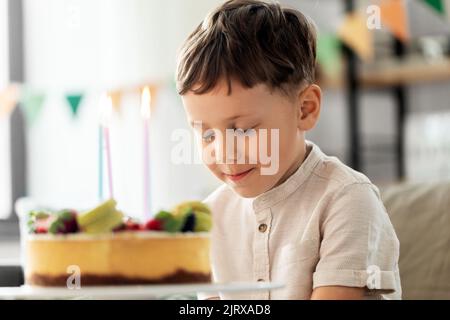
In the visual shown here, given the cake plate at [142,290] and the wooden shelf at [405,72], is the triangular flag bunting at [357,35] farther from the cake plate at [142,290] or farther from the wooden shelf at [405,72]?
the cake plate at [142,290]

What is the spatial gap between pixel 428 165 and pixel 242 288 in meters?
2.21

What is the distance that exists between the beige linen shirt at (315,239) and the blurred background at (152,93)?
1.24 ft

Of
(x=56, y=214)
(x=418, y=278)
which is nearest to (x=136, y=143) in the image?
(x=418, y=278)

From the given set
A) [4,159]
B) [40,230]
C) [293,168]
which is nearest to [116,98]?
[4,159]

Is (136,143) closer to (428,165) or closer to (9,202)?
(9,202)

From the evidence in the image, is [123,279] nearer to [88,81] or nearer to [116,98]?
[116,98]

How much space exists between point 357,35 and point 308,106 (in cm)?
169

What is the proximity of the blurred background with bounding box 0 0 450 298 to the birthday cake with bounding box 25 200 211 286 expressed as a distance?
1.67 ft

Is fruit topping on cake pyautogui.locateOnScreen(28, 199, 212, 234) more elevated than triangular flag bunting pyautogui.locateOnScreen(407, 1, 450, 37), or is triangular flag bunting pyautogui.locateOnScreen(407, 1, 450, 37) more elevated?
triangular flag bunting pyautogui.locateOnScreen(407, 1, 450, 37)

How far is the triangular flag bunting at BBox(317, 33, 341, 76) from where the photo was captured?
2.74 m

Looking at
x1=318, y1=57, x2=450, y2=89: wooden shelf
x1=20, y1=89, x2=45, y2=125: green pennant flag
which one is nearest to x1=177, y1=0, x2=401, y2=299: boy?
x1=20, y1=89, x2=45, y2=125: green pennant flag

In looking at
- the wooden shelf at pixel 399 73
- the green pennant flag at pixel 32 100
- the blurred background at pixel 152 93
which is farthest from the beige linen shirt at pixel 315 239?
the wooden shelf at pixel 399 73

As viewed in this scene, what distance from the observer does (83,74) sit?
2373 millimetres

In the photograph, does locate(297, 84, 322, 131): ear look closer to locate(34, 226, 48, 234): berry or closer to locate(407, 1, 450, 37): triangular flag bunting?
locate(34, 226, 48, 234): berry
